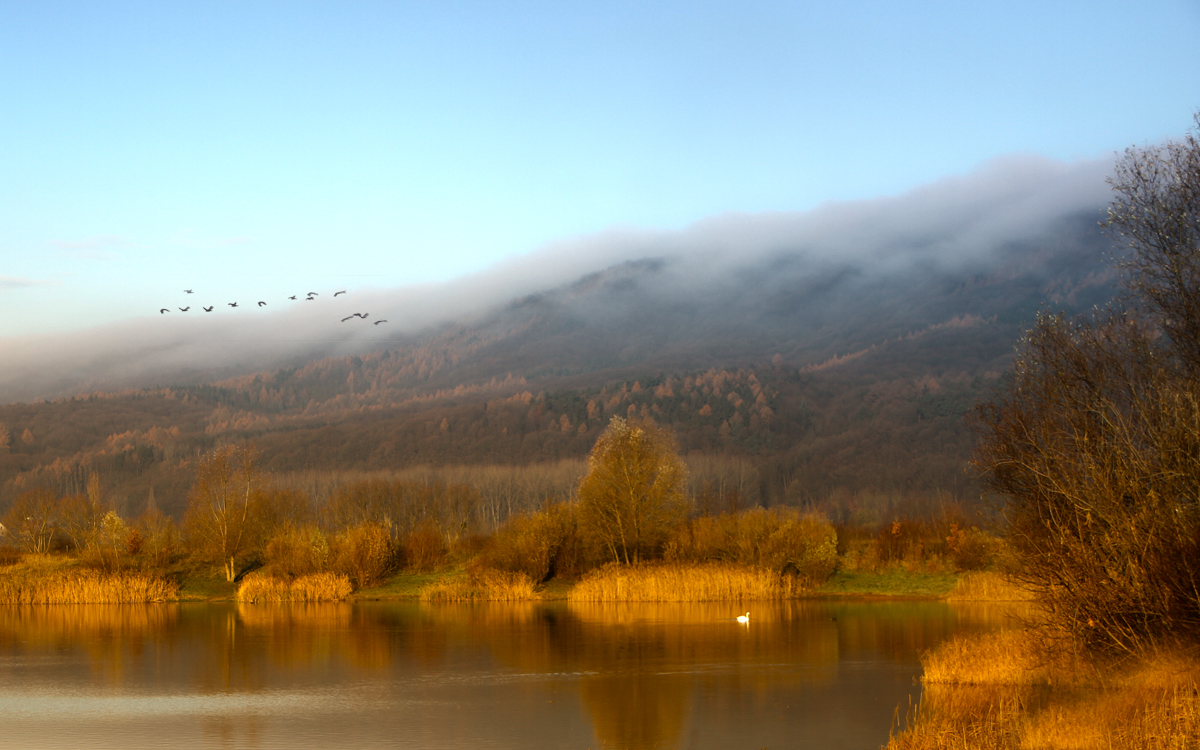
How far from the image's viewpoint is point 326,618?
42656mm

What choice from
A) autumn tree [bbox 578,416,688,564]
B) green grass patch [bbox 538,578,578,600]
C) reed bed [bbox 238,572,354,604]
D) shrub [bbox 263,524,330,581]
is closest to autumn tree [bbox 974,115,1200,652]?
autumn tree [bbox 578,416,688,564]

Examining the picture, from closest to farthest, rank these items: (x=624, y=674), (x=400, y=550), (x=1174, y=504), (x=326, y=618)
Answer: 1. (x=1174, y=504)
2. (x=624, y=674)
3. (x=326, y=618)
4. (x=400, y=550)

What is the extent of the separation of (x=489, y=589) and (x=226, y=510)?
1734 cm

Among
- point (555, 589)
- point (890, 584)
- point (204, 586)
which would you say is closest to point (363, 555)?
point (204, 586)

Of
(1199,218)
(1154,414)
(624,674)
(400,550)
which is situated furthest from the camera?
(400,550)

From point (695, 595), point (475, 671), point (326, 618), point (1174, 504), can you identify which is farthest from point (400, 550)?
point (1174, 504)

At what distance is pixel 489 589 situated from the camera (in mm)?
50406

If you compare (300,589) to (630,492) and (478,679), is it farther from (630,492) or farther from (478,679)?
(478,679)

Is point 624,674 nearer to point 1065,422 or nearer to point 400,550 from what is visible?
point 1065,422

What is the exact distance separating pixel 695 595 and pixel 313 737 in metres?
27.6

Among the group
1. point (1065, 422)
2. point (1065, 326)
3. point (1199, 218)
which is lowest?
point (1065, 422)

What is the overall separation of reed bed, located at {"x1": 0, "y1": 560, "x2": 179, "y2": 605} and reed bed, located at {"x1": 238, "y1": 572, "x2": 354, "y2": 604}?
18.0ft

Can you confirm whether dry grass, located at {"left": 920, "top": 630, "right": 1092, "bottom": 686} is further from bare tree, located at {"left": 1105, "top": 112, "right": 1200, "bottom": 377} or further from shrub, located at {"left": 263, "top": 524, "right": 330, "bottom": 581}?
shrub, located at {"left": 263, "top": 524, "right": 330, "bottom": 581}

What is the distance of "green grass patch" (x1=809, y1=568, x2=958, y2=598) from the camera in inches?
1914
